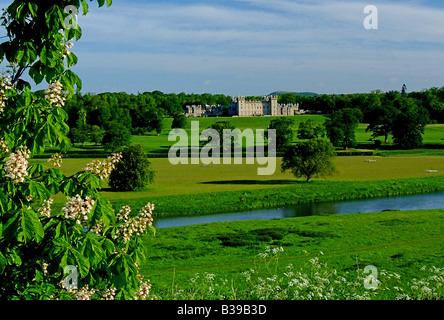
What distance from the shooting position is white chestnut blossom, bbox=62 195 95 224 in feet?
19.3

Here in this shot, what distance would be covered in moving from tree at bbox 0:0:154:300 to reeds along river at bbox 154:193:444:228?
1298 inches

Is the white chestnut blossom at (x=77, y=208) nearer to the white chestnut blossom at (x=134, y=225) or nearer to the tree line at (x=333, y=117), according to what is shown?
the white chestnut blossom at (x=134, y=225)

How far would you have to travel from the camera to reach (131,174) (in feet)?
174

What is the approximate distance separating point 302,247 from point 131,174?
28.4m

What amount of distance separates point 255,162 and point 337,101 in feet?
306

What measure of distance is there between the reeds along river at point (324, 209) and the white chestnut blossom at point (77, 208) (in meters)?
33.4

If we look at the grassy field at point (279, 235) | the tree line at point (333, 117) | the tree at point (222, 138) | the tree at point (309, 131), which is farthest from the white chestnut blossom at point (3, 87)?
the tree at point (309, 131)

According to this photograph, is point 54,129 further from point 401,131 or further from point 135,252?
point 401,131

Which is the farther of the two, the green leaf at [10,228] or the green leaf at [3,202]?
the green leaf at [3,202]

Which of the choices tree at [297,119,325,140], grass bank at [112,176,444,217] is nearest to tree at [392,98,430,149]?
tree at [297,119,325,140]

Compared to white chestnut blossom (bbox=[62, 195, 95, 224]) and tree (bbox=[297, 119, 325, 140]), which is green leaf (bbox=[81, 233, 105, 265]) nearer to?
white chestnut blossom (bbox=[62, 195, 95, 224])

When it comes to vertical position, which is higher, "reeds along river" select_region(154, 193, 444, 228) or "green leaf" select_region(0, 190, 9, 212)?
"green leaf" select_region(0, 190, 9, 212)

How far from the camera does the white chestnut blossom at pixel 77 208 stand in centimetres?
587

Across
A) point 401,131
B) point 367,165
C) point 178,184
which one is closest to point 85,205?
point 178,184
